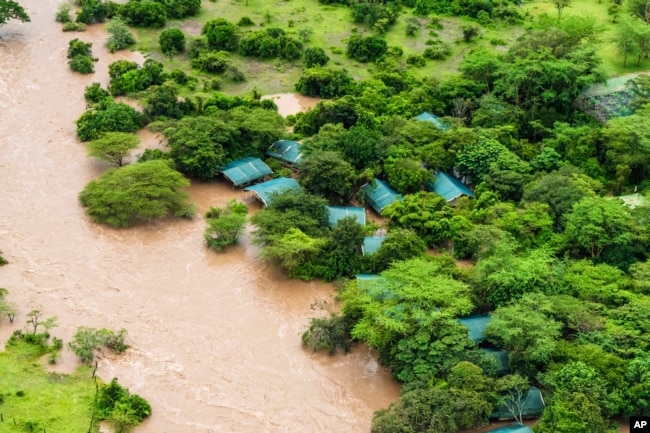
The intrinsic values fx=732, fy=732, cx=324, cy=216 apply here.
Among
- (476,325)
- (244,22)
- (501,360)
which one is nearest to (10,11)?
(244,22)

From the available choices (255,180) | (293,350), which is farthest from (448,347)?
(255,180)

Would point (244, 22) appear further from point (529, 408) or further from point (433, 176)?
point (529, 408)

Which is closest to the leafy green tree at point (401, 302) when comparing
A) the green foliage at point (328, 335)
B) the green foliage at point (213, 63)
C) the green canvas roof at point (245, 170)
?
the green foliage at point (328, 335)

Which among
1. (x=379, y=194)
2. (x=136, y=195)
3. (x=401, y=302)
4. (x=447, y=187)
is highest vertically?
(x=401, y=302)

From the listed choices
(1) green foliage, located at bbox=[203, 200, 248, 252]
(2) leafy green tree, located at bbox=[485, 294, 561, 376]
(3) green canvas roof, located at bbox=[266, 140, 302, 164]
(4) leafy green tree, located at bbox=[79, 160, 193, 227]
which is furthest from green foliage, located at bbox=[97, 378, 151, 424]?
(3) green canvas roof, located at bbox=[266, 140, 302, 164]

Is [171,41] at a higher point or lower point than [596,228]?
lower

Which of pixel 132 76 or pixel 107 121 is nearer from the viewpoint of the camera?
pixel 107 121

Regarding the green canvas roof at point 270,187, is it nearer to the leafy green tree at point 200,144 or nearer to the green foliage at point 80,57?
the leafy green tree at point 200,144
